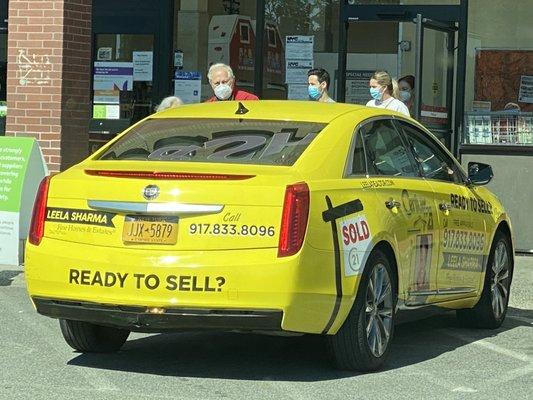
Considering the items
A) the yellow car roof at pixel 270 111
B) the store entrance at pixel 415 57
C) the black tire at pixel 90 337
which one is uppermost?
the store entrance at pixel 415 57

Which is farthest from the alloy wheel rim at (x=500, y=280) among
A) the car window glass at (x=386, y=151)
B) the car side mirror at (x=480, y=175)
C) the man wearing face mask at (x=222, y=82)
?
the man wearing face mask at (x=222, y=82)

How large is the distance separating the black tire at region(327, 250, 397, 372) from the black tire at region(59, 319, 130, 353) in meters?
1.49

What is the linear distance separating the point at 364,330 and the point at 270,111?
1548 millimetres

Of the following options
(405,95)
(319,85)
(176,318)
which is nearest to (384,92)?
(319,85)

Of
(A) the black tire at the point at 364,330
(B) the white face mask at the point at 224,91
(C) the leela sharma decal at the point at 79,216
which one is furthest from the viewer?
(B) the white face mask at the point at 224,91

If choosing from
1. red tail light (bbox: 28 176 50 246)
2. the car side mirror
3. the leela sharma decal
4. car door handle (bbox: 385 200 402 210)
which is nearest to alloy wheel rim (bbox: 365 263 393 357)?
car door handle (bbox: 385 200 402 210)

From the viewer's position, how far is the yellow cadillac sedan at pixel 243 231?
6785 mm

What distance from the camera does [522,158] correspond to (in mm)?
13586

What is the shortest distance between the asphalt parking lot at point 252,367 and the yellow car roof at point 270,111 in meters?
1.49

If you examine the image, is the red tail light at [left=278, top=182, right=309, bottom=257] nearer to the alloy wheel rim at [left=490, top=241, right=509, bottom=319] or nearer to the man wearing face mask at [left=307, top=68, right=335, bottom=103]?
the alloy wheel rim at [left=490, top=241, right=509, bottom=319]

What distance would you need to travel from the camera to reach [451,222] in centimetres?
853

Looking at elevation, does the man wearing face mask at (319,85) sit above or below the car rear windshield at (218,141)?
above

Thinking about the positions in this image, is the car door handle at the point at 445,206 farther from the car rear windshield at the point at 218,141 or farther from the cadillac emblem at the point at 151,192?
the cadillac emblem at the point at 151,192

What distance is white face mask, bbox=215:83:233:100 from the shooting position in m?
11.0
